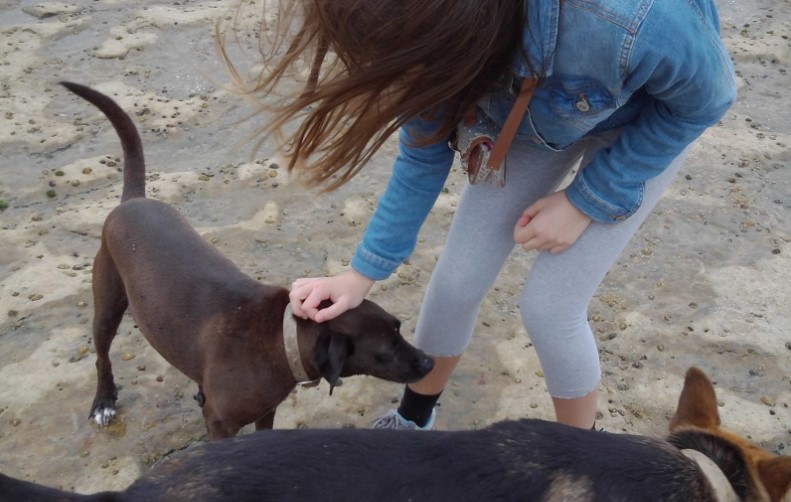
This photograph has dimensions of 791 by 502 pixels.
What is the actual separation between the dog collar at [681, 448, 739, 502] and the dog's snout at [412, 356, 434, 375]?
4.00 feet

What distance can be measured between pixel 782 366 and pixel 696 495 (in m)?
2.25

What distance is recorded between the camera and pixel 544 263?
252cm

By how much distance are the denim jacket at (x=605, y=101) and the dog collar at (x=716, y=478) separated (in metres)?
0.77

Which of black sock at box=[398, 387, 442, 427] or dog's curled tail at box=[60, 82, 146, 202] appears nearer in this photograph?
black sock at box=[398, 387, 442, 427]

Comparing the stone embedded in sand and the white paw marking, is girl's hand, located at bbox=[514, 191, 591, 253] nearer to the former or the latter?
the white paw marking

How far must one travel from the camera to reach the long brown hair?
175 centimetres

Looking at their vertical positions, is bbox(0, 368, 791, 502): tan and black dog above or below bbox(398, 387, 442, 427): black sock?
above

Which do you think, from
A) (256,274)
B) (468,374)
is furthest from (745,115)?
(256,274)

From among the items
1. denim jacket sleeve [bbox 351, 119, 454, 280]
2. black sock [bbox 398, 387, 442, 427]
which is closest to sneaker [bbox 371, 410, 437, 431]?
black sock [bbox 398, 387, 442, 427]

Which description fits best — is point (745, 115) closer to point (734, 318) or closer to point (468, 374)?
point (734, 318)

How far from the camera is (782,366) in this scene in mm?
3848

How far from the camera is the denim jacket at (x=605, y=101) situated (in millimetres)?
1869

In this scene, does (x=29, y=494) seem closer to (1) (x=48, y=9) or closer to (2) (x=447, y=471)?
(2) (x=447, y=471)

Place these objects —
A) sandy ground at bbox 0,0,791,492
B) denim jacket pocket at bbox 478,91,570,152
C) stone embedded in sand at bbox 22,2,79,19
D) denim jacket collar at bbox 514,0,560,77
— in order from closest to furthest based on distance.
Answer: denim jacket collar at bbox 514,0,560,77 → denim jacket pocket at bbox 478,91,570,152 → sandy ground at bbox 0,0,791,492 → stone embedded in sand at bbox 22,2,79,19
